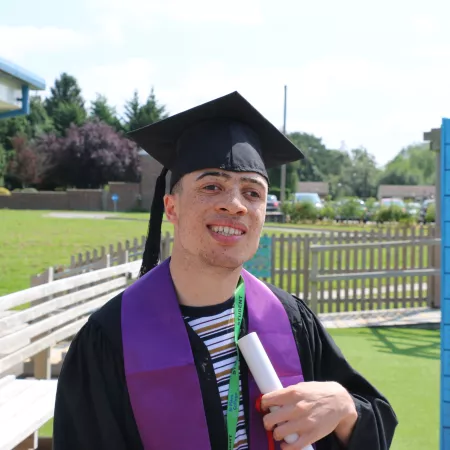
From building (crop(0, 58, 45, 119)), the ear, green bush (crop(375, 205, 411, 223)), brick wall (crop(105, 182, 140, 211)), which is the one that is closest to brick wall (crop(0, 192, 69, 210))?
brick wall (crop(105, 182, 140, 211))

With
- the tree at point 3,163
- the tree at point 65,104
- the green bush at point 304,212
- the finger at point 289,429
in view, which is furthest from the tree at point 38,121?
the finger at point 289,429

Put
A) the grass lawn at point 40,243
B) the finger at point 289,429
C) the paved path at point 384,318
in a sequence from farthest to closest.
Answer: the grass lawn at point 40,243 < the paved path at point 384,318 < the finger at point 289,429

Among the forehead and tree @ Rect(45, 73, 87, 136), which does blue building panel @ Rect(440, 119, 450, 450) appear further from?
tree @ Rect(45, 73, 87, 136)

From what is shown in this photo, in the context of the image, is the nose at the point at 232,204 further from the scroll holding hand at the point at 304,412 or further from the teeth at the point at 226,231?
the scroll holding hand at the point at 304,412

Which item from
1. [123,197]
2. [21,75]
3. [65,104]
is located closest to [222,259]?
[21,75]

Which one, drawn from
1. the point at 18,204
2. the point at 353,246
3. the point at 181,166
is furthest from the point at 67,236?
the point at 18,204

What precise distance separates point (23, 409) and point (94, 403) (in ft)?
7.17

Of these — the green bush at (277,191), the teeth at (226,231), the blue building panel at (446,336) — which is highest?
the green bush at (277,191)

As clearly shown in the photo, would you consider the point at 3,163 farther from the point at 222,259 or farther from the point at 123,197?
the point at 222,259

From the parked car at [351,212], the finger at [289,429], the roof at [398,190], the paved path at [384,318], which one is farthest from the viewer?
the roof at [398,190]

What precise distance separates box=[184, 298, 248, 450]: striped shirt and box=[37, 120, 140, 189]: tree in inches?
1988

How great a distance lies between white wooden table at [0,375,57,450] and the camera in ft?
10.2

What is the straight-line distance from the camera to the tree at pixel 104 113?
64.9 m

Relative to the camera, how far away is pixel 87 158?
51.4 meters
